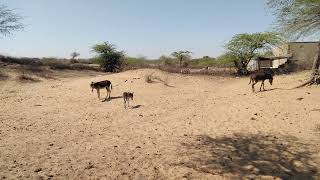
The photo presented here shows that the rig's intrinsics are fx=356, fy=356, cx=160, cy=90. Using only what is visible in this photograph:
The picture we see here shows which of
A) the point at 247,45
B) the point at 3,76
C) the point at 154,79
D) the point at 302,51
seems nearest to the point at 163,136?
the point at 154,79

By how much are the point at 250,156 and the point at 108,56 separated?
31297 mm

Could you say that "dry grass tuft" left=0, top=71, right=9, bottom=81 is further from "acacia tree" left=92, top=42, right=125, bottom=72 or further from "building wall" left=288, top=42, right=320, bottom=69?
"building wall" left=288, top=42, right=320, bottom=69

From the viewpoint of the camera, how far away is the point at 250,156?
30.6ft

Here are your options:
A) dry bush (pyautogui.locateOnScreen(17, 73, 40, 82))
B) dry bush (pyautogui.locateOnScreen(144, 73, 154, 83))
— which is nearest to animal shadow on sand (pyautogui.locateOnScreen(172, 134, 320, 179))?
dry bush (pyautogui.locateOnScreen(144, 73, 154, 83))

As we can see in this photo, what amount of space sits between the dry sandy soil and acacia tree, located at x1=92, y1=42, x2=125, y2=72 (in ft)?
67.0

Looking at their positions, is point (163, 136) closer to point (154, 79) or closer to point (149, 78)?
point (149, 78)

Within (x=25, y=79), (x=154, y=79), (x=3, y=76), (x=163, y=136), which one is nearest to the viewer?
(x=163, y=136)

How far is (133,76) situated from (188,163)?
1547 cm

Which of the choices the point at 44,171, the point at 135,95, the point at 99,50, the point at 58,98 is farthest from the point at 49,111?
the point at 99,50

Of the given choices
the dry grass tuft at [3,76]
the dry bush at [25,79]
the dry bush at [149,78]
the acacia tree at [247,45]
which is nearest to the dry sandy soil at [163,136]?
the dry bush at [149,78]

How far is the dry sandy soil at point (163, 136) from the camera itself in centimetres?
825

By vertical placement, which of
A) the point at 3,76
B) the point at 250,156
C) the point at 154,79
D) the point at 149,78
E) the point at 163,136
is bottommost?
the point at 250,156

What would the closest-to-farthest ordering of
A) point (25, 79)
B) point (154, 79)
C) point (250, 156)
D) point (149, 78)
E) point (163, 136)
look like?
point (250, 156) → point (163, 136) → point (149, 78) → point (154, 79) → point (25, 79)

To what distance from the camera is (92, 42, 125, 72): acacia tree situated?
39.1 m
